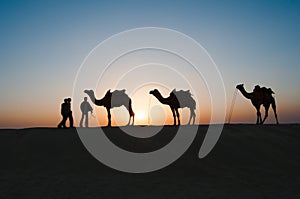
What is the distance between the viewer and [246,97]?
2319 centimetres

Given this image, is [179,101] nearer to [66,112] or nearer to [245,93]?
[245,93]

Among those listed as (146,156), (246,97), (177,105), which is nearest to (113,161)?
(146,156)

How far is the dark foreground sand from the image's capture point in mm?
9953

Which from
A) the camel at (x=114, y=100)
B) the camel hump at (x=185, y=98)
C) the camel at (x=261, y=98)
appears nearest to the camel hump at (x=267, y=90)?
the camel at (x=261, y=98)

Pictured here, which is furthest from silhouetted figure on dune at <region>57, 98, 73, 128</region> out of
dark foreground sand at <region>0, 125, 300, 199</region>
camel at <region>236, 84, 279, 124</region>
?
camel at <region>236, 84, 279, 124</region>

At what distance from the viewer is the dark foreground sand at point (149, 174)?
995 centimetres

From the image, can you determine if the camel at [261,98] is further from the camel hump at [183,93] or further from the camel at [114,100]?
the camel at [114,100]

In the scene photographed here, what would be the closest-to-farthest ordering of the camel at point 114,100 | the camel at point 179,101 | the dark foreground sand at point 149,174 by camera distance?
the dark foreground sand at point 149,174 → the camel at point 114,100 → the camel at point 179,101

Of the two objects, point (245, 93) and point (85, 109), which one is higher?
point (245, 93)

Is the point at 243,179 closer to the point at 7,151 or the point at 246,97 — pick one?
the point at 7,151

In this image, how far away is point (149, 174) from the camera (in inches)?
452

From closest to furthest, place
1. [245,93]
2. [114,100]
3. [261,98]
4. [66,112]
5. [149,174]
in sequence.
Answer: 1. [149,174]
2. [66,112]
3. [114,100]
4. [261,98]
5. [245,93]

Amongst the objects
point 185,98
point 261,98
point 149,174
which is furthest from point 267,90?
point 149,174

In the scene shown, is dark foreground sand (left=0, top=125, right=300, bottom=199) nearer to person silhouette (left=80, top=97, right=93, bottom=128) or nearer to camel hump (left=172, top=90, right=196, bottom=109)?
person silhouette (left=80, top=97, right=93, bottom=128)
